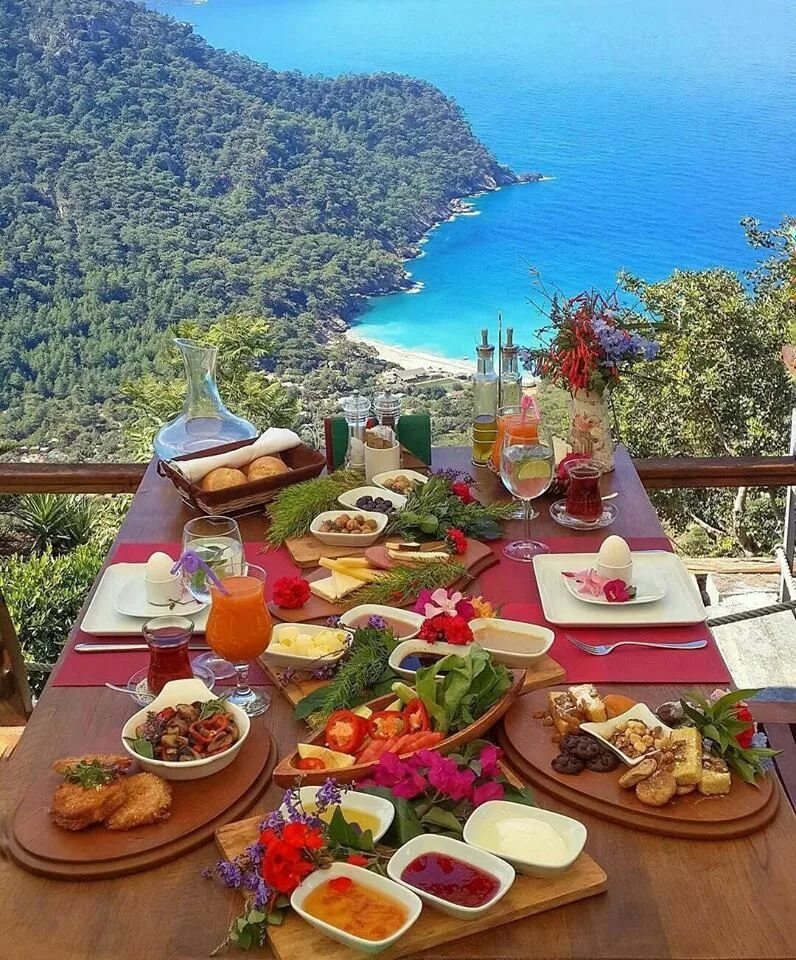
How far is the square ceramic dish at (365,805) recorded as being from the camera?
3.82ft

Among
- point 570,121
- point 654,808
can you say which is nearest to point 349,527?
point 654,808

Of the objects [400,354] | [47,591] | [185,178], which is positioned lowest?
[47,591]

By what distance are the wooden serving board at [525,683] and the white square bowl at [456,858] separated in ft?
1.24

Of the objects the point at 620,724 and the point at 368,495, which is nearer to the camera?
the point at 620,724

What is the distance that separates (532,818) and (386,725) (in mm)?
235

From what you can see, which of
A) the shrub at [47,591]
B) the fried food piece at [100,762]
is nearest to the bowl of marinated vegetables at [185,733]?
the fried food piece at [100,762]

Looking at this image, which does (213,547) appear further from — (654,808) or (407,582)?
(654,808)

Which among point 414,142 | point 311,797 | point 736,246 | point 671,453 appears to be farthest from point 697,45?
point 311,797

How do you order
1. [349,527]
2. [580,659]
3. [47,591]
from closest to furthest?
[580,659]
[349,527]
[47,591]

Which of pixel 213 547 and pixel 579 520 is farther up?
pixel 213 547

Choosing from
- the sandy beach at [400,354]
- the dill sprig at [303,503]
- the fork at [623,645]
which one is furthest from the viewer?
the sandy beach at [400,354]

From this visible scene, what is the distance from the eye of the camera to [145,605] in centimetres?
178

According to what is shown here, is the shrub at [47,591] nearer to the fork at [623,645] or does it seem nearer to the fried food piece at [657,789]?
the fork at [623,645]

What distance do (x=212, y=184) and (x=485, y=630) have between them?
12073 millimetres
